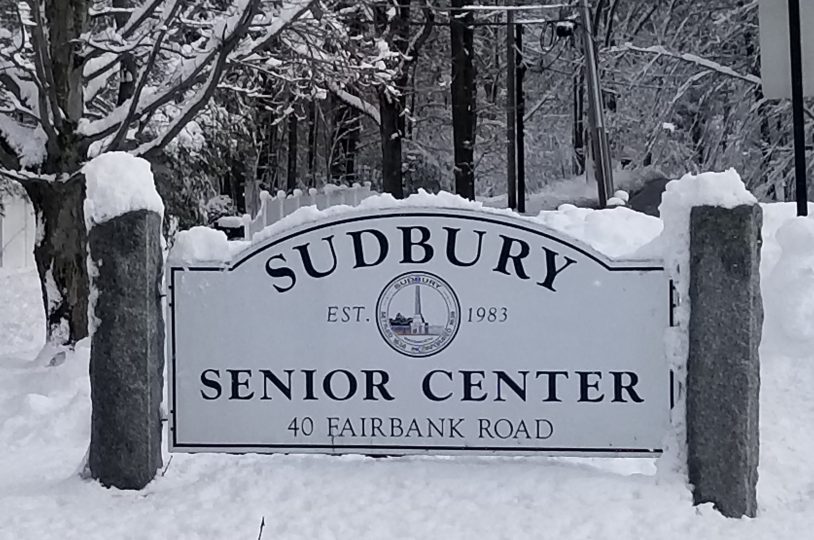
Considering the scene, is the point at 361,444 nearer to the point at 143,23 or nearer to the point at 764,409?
the point at 764,409

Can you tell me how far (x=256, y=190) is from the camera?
29594 mm

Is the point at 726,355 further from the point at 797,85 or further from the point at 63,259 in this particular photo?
the point at 63,259

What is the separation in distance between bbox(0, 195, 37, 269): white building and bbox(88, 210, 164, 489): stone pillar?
20.4 meters

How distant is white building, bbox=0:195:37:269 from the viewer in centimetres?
2425

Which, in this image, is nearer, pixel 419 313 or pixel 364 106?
pixel 419 313

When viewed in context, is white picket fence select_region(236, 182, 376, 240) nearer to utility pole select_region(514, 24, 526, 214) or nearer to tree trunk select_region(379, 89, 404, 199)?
tree trunk select_region(379, 89, 404, 199)

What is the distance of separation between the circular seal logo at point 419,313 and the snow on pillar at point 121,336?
1.07m

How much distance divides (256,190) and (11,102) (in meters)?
20.2

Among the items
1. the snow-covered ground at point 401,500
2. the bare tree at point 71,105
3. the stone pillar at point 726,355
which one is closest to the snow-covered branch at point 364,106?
the bare tree at point 71,105

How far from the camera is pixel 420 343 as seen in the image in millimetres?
4836

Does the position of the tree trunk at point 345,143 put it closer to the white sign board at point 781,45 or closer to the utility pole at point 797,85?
the white sign board at point 781,45

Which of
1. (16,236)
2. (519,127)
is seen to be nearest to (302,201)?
(519,127)

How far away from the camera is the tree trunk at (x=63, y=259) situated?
9.05 m

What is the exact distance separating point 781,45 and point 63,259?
20.2 feet
